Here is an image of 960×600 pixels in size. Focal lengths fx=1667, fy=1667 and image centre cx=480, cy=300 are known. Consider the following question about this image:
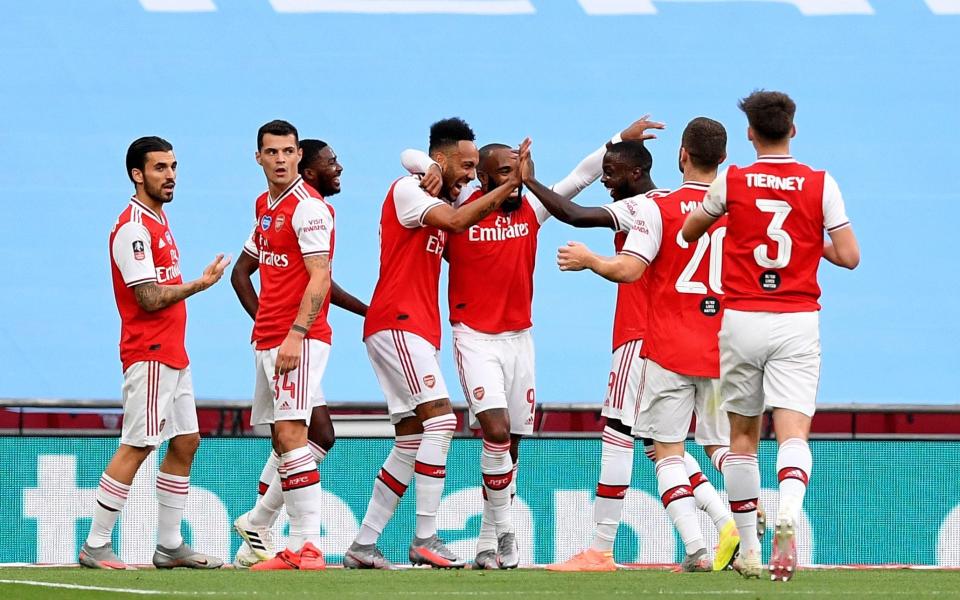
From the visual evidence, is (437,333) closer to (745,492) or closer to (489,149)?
(489,149)

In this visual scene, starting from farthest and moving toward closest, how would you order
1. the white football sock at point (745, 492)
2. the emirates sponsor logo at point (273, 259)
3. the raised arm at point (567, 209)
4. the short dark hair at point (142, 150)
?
the short dark hair at point (142, 150) < the emirates sponsor logo at point (273, 259) < the raised arm at point (567, 209) < the white football sock at point (745, 492)

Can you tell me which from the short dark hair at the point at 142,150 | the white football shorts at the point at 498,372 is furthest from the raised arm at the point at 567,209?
the short dark hair at the point at 142,150

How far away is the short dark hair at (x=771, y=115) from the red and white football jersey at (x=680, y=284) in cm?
103

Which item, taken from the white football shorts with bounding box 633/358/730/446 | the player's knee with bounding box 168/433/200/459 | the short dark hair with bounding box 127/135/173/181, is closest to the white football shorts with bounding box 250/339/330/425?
the player's knee with bounding box 168/433/200/459

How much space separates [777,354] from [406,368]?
2344 millimetres

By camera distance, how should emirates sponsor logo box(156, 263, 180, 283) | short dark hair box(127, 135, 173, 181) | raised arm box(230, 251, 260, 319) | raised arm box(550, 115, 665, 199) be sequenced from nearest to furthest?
emirates sponsor logo box(156, 263, 180, 283) < short dark hair box(127, 135, 173, 181) < raised arm box(550, 115, 665, 199) < raised arm box(230, 251, 260, 319)

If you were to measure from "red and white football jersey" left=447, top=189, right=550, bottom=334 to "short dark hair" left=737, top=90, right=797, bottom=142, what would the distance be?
2.13m

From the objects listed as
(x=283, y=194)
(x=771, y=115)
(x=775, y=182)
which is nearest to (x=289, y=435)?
(x=283, y=194)

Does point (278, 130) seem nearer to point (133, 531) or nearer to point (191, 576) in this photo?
point (191, 576)

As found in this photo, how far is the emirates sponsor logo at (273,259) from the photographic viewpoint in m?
8.53

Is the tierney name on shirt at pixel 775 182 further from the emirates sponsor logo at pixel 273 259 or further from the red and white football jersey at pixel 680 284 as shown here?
the emirates sponsor logo at pixel 273 259

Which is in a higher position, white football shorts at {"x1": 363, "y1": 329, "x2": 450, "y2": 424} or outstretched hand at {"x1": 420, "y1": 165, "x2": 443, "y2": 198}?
outstretched hand at {"x1": 420, "y1": 165, "x2": 443, "y2": 198}

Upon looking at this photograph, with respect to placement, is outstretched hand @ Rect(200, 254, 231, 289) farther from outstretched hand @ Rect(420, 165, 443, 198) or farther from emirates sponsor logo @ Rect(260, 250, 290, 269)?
outstretched hand @ Rect(420, 165, 443, 198)

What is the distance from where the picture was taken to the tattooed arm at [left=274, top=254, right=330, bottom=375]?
8.25 m
